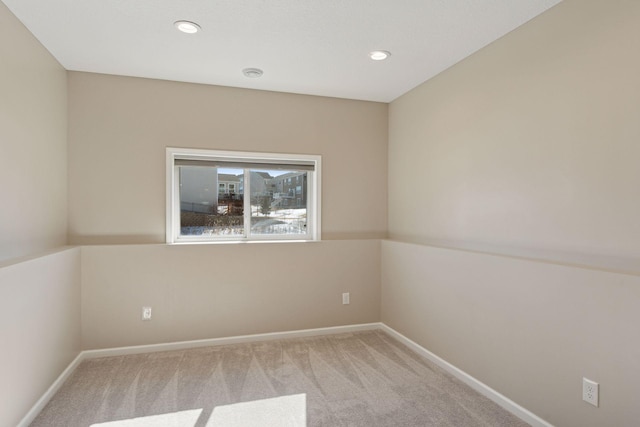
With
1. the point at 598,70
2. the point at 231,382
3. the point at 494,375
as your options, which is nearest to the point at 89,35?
the point at 231,382

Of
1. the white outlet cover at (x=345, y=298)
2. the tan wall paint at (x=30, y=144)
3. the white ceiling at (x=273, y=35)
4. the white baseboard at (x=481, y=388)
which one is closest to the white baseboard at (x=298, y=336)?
the white baseboard at (x=481, y=388)

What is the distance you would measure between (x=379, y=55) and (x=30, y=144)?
2.65 m

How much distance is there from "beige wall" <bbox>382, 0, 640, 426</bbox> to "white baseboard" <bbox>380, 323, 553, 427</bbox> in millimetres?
50

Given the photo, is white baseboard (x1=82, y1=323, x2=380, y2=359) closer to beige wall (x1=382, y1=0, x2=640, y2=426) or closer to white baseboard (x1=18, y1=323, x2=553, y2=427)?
white baseboard (x1=18, y1=323, x2=553, y2=427)

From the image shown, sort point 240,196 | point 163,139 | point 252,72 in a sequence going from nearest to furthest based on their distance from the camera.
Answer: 1. point 252,72
2. point 163,139
3. point 240,196

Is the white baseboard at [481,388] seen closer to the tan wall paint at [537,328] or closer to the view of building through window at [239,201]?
the tan wall paint at [537,328]

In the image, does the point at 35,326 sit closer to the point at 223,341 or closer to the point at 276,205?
the point at 223,341

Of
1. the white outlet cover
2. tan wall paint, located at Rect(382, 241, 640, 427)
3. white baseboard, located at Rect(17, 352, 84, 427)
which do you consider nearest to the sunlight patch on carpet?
white baseboard, located at Rect(17, 352, 84, 427)

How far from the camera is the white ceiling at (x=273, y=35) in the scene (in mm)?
2176

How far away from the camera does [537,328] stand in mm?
2146

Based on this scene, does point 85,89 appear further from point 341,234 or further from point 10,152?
point 341,234

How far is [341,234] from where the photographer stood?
13.0 ft

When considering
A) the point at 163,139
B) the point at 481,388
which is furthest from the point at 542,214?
the point at 163,139

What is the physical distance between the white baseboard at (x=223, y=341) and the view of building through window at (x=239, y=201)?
1.05 metres
